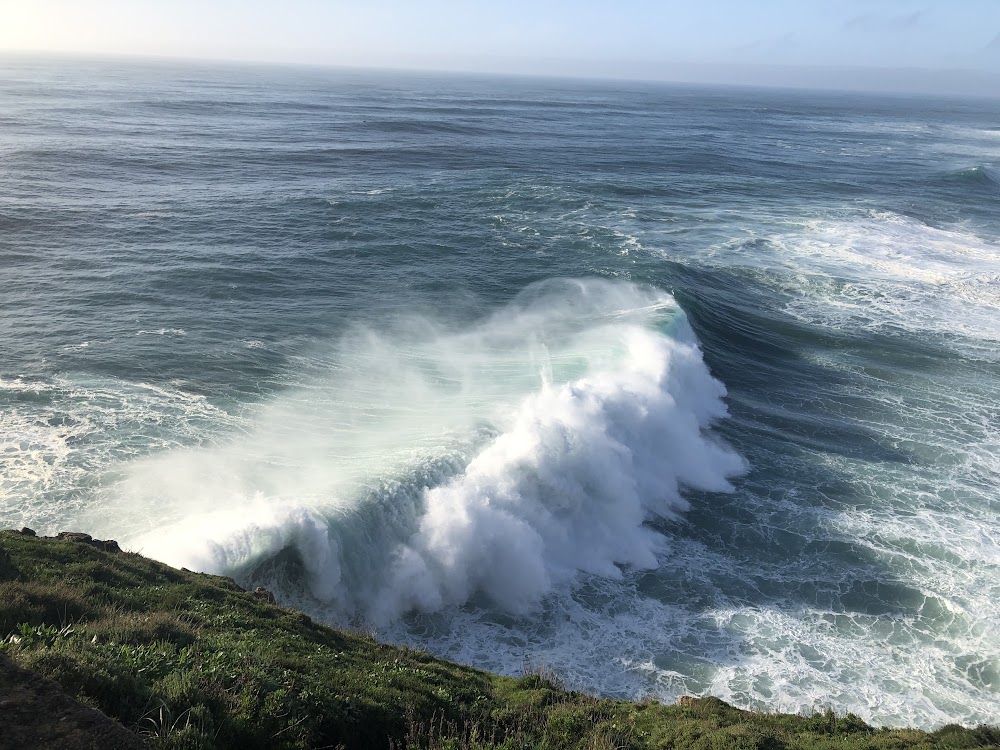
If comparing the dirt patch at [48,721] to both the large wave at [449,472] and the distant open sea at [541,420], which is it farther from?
the large wave at [449,472]

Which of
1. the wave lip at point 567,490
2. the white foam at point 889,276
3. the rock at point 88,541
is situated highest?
the white foam at point 889,276

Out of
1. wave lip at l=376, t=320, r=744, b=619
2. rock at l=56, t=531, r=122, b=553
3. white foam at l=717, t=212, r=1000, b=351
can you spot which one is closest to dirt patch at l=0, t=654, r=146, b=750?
rock at l=56, t=531, r=122, b=553

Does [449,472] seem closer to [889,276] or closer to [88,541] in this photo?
[88,541]

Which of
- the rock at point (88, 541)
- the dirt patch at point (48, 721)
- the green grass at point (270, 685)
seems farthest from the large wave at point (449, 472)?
the dirt patch at point (48, 721)

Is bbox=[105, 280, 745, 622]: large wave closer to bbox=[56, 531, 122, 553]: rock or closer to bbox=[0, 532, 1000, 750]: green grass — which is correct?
bbox=[56, 531, 122, 553]: rock

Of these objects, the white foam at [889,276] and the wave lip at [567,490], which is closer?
the wave lip at [567,490]

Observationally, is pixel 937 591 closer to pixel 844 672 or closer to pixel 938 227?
pixel 844 672
